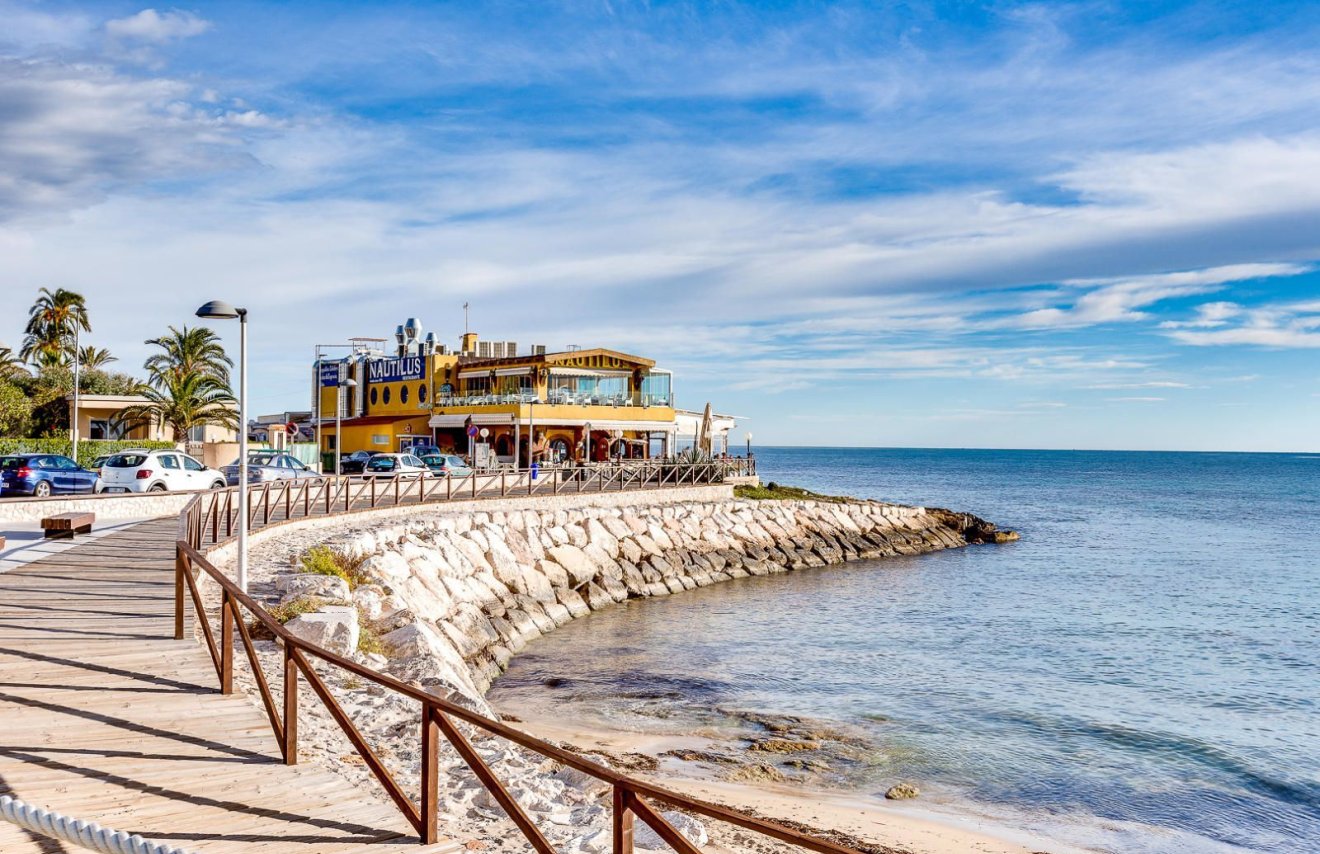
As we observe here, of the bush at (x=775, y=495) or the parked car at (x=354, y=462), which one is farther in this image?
the parked car at (x=354, y=462)

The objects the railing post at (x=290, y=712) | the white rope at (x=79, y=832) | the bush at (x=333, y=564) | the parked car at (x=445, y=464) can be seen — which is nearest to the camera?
the white rope at (x=79, y=832)

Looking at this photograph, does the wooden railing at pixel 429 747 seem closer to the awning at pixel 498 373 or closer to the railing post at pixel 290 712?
the railing post at pixel 290 712

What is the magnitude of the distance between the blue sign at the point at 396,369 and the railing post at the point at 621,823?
5376 cm

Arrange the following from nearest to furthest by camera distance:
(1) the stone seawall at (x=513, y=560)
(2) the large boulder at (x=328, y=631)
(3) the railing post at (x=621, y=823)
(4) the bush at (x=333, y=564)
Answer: (3) the railing post at (x=621, y=823), (2) the large boulder at (x=328, y=631), (1) the stone seawall at (x=513, y=560), (4) the bush at (x=333, y=564)

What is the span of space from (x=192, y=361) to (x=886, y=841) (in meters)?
48.0

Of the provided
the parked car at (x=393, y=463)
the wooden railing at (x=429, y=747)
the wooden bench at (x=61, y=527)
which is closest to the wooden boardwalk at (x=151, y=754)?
the wooden railing at (x=429, y=747)

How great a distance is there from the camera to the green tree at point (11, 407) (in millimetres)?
44312

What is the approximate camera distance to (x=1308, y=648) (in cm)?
2422

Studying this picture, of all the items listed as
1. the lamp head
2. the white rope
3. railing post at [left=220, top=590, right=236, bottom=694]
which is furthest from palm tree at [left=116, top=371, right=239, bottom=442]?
the white rope

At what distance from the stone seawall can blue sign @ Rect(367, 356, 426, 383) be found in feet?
72.6

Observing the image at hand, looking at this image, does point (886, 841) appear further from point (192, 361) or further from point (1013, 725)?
point (192, 361)

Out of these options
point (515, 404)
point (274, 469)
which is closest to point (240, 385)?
point (274, 469)

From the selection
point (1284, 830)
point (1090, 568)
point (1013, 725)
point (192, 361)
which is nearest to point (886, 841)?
point (1284, 830)

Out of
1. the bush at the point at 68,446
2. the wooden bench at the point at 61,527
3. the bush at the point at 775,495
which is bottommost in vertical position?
the bush at the point at 775,495
